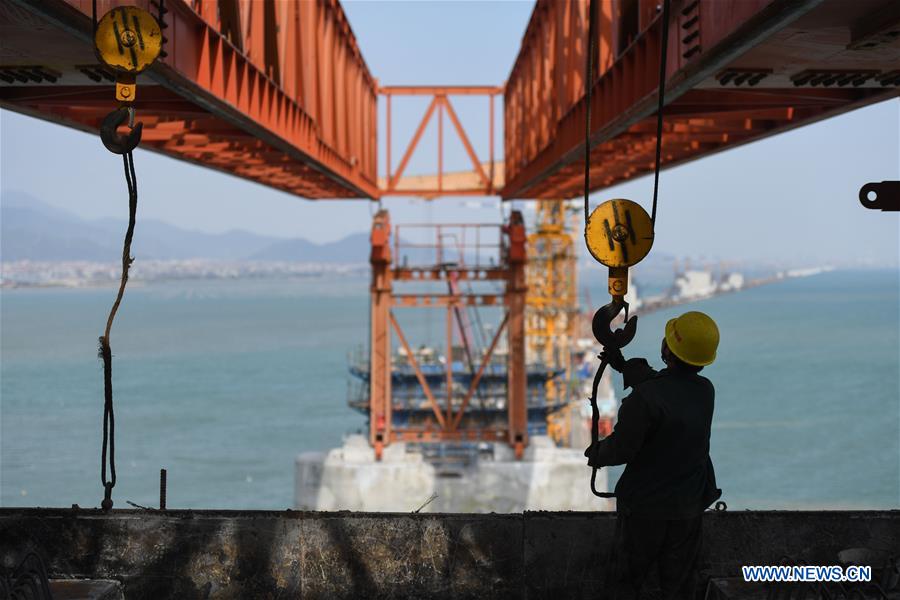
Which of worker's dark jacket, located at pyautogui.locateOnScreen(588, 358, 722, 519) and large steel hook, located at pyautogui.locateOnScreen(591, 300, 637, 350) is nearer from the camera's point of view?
worker's dark jacket, located at pyautogui.locateOnScreen(588, 358, 722, 519)

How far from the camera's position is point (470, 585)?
21.4 feet

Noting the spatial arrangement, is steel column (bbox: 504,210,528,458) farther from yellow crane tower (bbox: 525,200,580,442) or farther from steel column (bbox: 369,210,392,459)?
yellow crane tower (bbox: 525,200,580,442)

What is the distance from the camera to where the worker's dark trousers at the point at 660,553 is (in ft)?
17.2

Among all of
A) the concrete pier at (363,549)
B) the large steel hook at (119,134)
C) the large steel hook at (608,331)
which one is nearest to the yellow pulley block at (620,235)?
the large steel hook at (608,331)

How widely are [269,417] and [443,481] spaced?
3605 cm

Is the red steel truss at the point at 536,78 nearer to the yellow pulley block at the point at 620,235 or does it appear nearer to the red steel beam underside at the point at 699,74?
the red steel beam underside at the point at 699,74

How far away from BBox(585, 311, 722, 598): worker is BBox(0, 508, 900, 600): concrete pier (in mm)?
1130

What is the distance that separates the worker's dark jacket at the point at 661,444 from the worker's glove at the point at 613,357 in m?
0.04

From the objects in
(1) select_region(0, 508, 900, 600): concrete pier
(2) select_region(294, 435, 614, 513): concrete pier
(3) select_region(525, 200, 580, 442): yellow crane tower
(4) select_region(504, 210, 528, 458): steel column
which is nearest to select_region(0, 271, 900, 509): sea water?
(3) select_region(525, 200, 580, 442): yellow crane tower

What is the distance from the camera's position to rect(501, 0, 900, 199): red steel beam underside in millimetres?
6574

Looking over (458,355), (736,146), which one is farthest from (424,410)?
(736,146)

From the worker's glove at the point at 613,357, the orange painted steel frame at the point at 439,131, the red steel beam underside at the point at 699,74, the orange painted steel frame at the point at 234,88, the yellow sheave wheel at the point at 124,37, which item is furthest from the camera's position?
the orange painted steel frame at the point at 439,131

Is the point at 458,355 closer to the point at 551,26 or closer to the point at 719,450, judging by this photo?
the point at 719,450

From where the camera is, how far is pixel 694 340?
5.02 m
